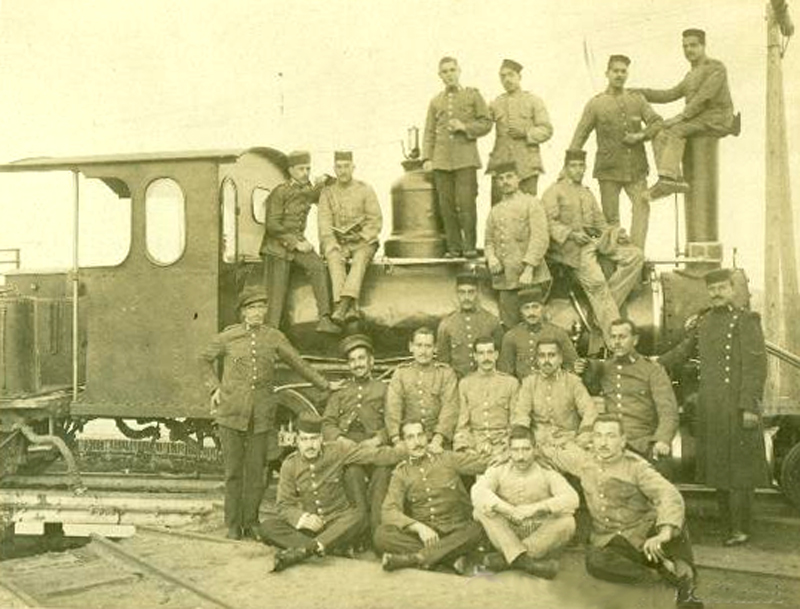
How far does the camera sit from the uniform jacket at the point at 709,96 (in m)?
7.19

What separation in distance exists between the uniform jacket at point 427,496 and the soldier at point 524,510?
0.93ft

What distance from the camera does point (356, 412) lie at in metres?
6.53

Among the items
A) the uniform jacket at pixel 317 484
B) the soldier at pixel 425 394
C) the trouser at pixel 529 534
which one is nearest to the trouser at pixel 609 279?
the soldier at pixel 425 394

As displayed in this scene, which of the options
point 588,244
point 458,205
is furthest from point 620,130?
point 458,205

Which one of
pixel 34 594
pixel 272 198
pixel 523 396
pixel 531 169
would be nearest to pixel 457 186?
pixel 531 169

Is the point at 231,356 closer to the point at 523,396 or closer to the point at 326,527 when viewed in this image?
the point at 326,527

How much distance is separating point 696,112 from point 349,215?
2.95 metres

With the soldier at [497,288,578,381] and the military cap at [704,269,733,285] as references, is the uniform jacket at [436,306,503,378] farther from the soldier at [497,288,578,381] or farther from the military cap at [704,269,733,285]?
the military cap at [704,269,733,285]

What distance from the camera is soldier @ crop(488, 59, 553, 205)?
7.61m

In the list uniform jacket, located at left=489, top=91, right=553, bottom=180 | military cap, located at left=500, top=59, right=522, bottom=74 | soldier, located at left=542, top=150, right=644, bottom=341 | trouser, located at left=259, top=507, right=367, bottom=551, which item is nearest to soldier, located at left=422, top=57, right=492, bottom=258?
uniform jacket, located at left=489, top=91, right=553, bottom=180

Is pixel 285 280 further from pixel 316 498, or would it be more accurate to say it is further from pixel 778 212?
pixel 778 212

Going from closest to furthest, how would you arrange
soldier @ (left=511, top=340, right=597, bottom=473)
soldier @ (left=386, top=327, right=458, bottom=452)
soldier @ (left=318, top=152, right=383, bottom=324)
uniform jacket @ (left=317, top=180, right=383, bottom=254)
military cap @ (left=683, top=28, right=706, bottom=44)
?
1. soldier @ (left=511, top=340, right=597, bottom=473)
2. soldier @ (left=386, top=327, right=458, bottom=452)
3. military cap @ (left=683, top=28, right=706, bottom=44)
4. soldier @ (left=318, top=152, right=383, bottom=324)
5. uniform jacket @ (left=317, top=180, right=383, bottom=254)

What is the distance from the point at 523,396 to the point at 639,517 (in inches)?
47.2

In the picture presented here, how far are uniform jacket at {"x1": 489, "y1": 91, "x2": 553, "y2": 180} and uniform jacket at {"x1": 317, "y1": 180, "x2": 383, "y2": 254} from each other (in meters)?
1.11
